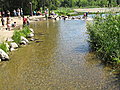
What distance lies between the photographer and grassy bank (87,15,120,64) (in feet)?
41.3

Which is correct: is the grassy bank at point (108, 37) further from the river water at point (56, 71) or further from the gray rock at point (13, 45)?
the gray rock at point (13, 45)

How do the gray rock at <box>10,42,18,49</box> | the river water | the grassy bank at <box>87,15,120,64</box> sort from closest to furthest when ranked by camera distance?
the river water
the grassy bank at <box>87,15,120,64</box>
the gray rock at <box>10,42,18,49</box>

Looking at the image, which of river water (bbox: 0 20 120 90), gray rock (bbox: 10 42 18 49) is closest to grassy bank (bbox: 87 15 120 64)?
river water (bbox: 0 20 120 90)

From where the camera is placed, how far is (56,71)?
464 inches

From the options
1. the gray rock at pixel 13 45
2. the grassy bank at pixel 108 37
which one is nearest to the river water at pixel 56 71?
the gray rock at pixel 13 45

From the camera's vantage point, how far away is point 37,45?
1847 centimetres

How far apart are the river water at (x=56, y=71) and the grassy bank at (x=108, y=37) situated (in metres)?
0.70

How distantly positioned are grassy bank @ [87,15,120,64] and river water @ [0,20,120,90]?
27.4 inches

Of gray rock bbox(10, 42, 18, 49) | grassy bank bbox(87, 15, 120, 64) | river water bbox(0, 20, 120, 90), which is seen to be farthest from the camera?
gray rock bbox(10, 42, 18, 49)

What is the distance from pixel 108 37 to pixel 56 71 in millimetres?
4260

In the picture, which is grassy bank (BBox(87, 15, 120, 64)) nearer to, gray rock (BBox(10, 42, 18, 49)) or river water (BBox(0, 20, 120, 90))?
river water (BBox(0, 20, 120, 90))

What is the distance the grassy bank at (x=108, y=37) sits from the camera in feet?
41.3

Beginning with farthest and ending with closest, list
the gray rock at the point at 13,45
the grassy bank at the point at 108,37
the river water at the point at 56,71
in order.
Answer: the gray rock at the point at 13,45 → the grassy bank at the point at 108,37 → the river water at the point at 56,71

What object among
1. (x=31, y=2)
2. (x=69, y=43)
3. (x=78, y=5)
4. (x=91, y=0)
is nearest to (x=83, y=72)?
(x=69, y=43)
